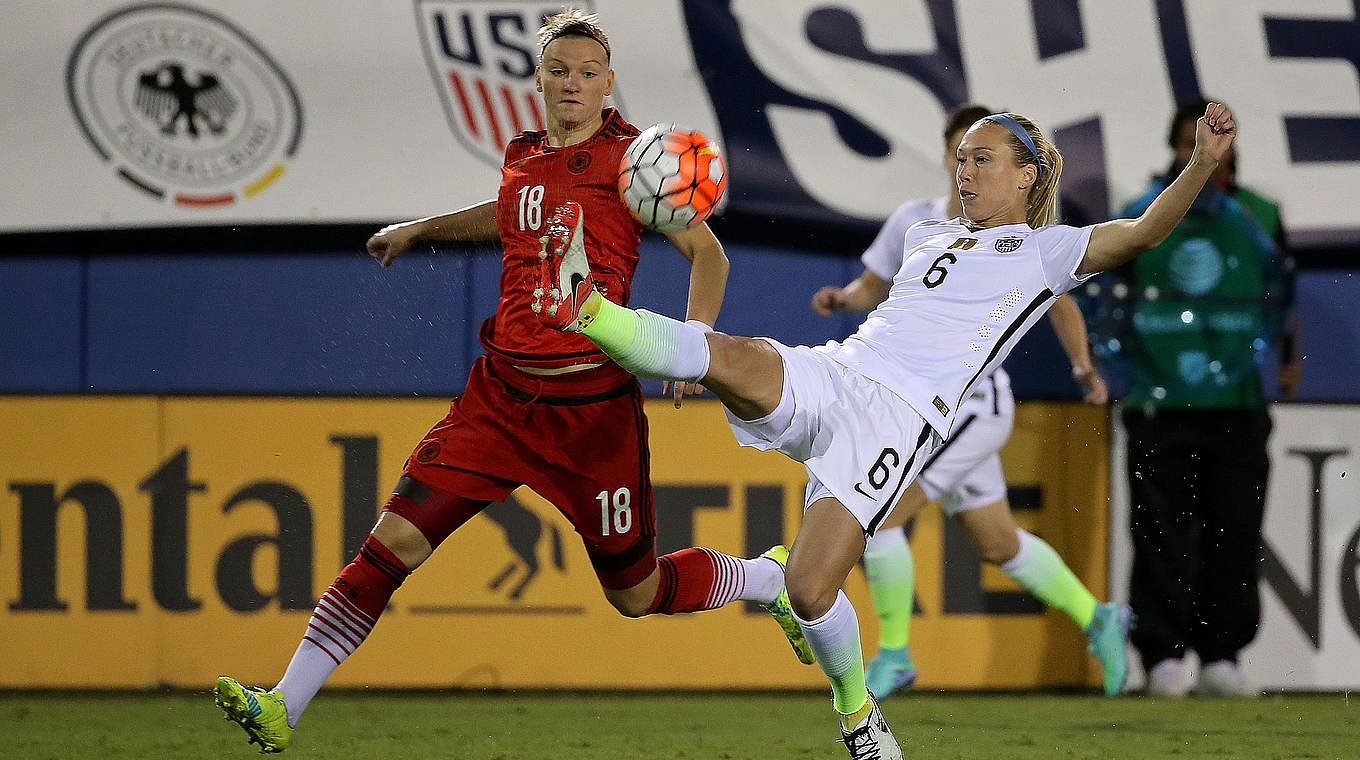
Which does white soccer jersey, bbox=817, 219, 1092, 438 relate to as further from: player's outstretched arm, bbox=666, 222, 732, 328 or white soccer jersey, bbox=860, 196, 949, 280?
white soccer jersey, bbox=860, 196, 949, 280

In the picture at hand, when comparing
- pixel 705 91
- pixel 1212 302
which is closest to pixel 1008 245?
pixel 1212 302

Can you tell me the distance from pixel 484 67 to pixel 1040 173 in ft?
10.3

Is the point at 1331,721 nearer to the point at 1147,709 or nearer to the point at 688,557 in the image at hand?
the point at 1147,709

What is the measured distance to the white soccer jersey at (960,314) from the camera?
402cm

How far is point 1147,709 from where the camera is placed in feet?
19.6

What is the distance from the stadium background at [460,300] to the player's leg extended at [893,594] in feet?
1.42

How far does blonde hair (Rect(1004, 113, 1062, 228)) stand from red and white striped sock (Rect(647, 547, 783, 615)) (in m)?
1.28

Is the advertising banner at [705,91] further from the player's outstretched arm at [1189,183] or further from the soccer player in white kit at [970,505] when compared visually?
the player's outstretched arm at [1189,183]

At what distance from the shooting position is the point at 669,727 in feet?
17.8

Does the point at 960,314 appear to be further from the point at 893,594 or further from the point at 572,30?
the point at 893,594

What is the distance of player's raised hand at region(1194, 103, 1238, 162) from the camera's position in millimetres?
3869

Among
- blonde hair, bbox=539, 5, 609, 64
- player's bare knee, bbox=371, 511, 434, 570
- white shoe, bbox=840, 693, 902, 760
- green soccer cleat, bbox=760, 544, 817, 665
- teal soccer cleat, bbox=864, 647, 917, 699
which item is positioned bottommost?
teal soccer cleat, bbox=864, 647, 917, 699

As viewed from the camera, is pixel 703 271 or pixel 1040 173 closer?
pixel 703 271

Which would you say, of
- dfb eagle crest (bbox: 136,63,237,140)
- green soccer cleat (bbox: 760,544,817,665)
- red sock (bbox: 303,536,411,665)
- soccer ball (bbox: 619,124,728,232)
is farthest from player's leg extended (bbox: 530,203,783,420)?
dfb eagle crest (bbox: 136,63,237,140)
